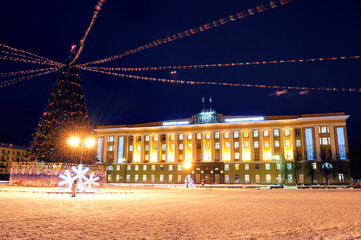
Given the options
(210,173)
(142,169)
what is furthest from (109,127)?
(210,173)

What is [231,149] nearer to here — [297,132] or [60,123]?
[297,132]

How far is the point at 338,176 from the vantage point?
60.1m

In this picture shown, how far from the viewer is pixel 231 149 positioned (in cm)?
6888

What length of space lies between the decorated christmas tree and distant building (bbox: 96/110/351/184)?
40.4m

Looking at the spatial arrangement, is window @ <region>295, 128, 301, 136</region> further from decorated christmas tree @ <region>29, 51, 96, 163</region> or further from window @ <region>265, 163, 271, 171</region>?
decorated christmas tree @ <region>29, 51, 96, 163</region>

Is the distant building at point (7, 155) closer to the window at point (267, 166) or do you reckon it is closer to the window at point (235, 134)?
the window at point (235, 134)

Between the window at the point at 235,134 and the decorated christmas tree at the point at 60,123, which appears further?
the window at the point at 235,134

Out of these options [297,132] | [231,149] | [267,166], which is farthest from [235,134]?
[297,132]

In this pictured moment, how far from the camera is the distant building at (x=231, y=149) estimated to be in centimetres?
6216

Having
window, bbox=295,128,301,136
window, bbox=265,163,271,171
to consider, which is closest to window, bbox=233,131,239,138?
window, bbox=265,163,271,171

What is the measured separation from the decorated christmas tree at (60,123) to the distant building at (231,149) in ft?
132

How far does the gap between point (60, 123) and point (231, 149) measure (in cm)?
4538

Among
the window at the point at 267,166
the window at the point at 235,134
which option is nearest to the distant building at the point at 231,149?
the window at the point at 235,134

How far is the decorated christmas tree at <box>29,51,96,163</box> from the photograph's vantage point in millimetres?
31484
